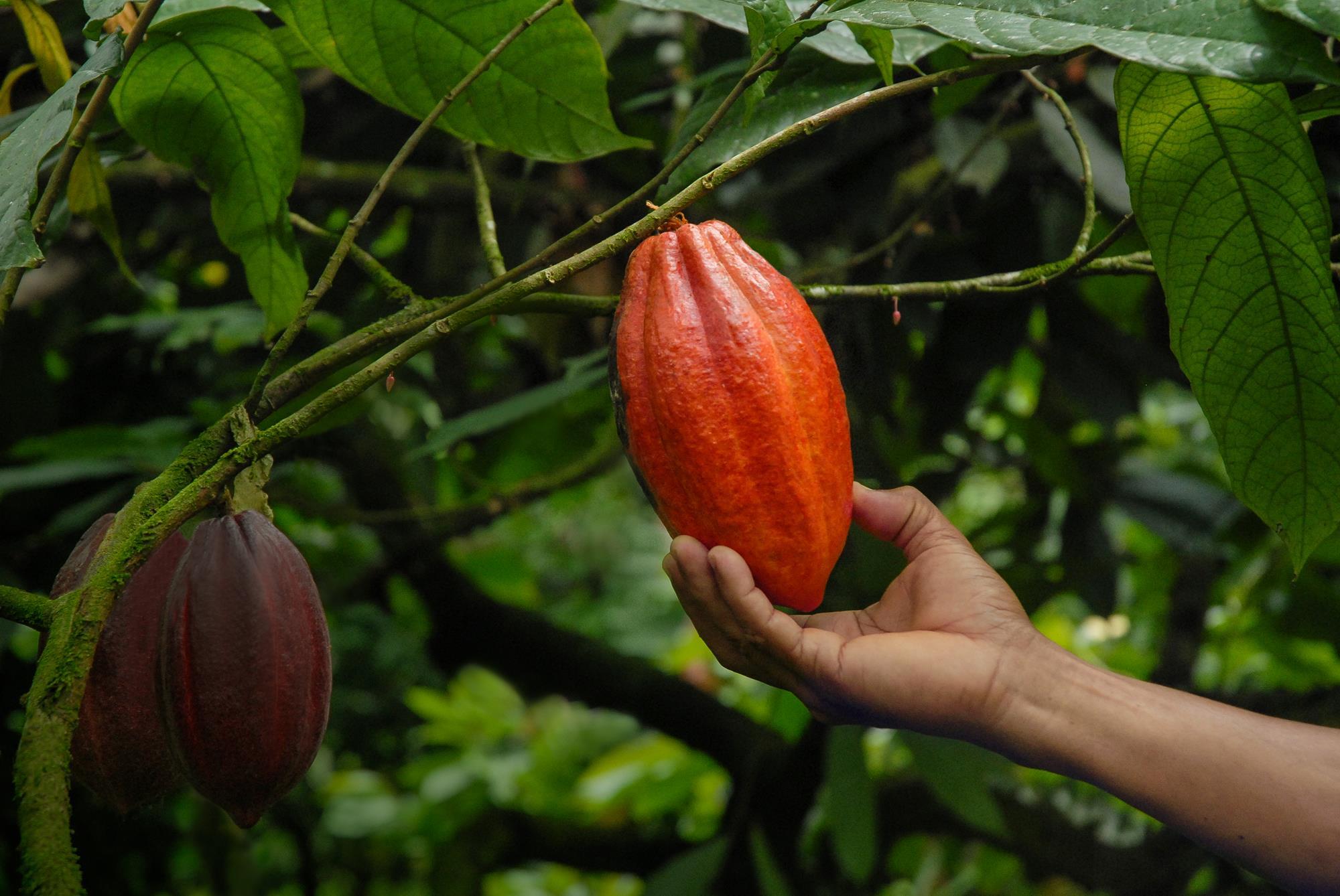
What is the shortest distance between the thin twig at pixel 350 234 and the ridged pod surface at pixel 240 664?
0.09 meters

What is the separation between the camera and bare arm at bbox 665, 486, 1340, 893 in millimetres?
696

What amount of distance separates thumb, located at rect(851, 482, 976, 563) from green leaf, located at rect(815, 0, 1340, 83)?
1.16 ft

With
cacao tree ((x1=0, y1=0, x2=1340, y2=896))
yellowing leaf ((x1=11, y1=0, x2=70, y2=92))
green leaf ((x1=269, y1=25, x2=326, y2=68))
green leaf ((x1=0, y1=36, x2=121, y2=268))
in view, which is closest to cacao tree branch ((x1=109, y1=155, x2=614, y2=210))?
cacao tree ((x1=0, y1=0, x2=1340, y2=896))

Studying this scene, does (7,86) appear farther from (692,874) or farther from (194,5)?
(692,874)

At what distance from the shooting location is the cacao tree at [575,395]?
2.05ft

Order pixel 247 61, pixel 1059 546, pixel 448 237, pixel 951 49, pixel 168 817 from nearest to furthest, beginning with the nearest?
pixel 247 61 → pixel 951 49 → pixel 448 237 → pixel 1059 546 → pixel 168 817

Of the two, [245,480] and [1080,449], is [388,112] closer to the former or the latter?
[245,480]

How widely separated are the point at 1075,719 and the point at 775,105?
509 mm

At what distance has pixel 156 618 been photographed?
63cm

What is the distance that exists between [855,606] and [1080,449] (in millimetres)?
1175

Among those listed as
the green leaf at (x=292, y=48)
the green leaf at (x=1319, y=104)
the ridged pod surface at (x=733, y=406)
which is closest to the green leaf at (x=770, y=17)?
the ridged pod surface at (x=733, y=406)

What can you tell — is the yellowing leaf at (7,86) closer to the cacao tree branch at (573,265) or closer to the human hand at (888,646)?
the cacao tree branch at (573,265)

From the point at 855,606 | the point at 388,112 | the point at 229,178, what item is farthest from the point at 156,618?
the point at 388,112

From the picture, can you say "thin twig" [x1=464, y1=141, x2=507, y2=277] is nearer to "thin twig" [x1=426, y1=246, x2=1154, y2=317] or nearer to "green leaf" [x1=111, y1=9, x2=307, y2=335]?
"thin twig" [x1=426, y1=246, x2=1154, y2=317]
